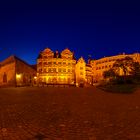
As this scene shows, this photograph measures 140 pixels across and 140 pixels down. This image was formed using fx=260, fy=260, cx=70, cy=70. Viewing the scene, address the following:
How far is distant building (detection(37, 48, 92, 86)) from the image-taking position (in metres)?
91.8

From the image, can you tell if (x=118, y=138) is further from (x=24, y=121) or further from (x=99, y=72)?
(x=99, y=72)

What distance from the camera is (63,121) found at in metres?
9.97

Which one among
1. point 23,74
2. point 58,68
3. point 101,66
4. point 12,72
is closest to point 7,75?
point 12,72

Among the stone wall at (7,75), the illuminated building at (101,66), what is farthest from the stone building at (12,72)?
the illuminated building at (101,66)

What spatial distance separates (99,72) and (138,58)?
18744 mm

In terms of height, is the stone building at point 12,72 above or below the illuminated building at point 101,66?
below

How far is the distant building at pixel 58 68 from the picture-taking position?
301 ft

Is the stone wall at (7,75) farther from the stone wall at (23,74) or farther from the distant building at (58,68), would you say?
the distant building at (58,68)

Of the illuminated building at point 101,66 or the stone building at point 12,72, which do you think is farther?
the illuminated building at point 101,66

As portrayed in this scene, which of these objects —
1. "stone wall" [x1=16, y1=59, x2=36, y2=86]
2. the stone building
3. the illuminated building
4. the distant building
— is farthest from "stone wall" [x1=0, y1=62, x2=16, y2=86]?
the illuminated building

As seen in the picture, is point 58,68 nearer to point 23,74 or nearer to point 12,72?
point 23,74

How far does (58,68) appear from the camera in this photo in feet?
306

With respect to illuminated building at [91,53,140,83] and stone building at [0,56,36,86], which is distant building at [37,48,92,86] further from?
stone building at [0,56,36,86]

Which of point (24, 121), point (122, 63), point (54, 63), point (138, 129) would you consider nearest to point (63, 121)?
point (24, 121)
